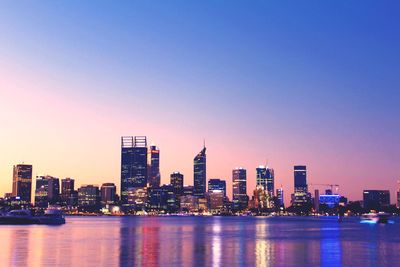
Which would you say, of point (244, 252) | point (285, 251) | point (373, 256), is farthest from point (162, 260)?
point (373, 256)

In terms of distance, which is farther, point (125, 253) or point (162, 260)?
point (125, 253)

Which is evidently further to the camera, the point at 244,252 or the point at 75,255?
the point at 244,252

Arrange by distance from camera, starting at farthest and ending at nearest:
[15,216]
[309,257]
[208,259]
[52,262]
→ [15,216]
[309,257]
[208,259]
[52,262]

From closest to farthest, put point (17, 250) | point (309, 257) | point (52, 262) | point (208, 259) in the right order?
point (52, 262) → point (208, 259) → point (309, 257) → point (17, 250)

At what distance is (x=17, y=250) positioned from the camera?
233 feet

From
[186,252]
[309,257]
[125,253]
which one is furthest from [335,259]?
[125,253]

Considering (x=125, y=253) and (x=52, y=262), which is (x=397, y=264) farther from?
(x=52, y=262)

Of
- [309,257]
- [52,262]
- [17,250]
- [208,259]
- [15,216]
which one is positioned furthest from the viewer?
[15,216]

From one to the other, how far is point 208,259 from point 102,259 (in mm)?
11326

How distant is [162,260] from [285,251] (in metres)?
21.5

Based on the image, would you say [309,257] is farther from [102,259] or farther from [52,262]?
[52,262]

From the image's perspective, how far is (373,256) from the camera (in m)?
67.9

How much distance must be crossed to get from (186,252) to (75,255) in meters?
14.4

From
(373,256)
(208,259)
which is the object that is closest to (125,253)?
(208,259)
